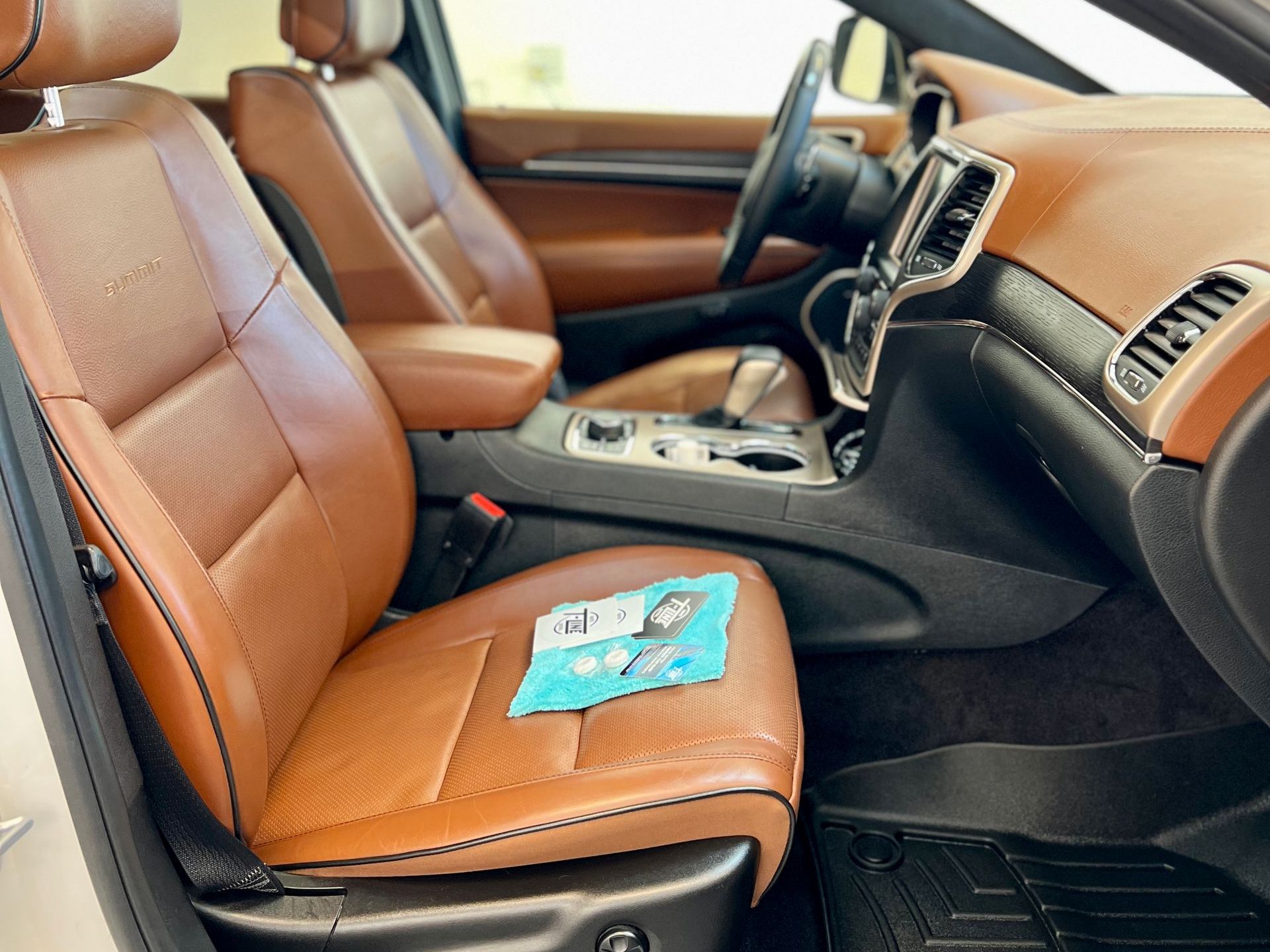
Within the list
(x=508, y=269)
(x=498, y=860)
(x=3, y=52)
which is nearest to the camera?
(x=3, y=52)

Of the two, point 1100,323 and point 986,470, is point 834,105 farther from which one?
point 1100,323

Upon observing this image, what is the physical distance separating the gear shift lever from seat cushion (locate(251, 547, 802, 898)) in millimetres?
544

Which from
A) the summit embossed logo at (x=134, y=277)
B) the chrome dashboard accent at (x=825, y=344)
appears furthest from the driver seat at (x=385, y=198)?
the summit embossed logo at (x=134, y=277)

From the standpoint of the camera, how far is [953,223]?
1346 mm

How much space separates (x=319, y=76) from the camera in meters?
1.85

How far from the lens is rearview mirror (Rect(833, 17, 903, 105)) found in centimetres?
207

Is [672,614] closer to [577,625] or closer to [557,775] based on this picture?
[577,625]

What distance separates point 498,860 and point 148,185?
739mm

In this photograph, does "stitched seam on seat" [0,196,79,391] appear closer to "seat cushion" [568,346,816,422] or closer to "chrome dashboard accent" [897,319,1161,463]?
"chrome dashboard accent" [897,319,1161,463]

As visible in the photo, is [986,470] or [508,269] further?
[508,269]

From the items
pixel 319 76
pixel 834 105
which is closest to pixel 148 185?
pixel 319 76

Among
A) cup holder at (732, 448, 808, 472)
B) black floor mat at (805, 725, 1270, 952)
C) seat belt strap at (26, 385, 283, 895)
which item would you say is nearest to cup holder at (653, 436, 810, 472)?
cup holder at (732, 448, 808, 472)

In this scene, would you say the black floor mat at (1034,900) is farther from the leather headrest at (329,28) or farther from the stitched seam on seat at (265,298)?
the leather headrest at (329,28)

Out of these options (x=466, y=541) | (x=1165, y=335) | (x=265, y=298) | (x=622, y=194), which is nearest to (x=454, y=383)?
(x=466, y=541)
